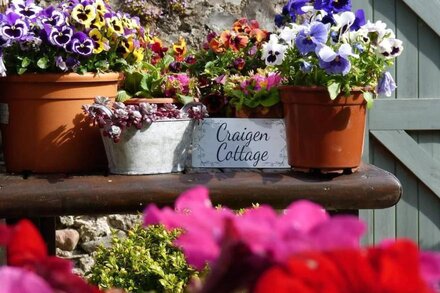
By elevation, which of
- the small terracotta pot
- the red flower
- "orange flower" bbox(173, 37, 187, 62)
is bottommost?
the small terracotta pot

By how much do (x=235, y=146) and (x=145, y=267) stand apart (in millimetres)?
479

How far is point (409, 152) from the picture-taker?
3.72 m

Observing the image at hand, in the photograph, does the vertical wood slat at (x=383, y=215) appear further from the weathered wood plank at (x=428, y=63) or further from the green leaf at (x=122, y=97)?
the green leaf at (x=122, y=97)

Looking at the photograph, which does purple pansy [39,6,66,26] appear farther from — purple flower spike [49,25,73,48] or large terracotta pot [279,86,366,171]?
large terracotta pot [279,86,366,171]

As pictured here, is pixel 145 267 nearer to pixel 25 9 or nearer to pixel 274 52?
pixel 274 52

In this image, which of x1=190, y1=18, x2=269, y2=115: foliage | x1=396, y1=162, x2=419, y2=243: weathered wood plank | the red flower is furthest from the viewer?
x1=396, y1=162, x2=419, y2=243: weathered wood plank

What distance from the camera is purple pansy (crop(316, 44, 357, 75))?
216 centimetres

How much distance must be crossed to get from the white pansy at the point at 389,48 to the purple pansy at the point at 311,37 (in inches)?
6.9

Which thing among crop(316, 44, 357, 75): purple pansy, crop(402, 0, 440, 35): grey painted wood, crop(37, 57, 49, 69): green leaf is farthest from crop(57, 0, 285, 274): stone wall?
crop(316, 44, 357, 75): purple pansy

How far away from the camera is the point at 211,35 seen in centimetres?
280

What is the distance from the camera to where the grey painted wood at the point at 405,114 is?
12.1 ft

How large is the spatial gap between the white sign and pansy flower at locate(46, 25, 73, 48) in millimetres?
494

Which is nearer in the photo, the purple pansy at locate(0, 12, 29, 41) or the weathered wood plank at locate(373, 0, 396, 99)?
the purple pansy at locate(0, 12, 29, 41)

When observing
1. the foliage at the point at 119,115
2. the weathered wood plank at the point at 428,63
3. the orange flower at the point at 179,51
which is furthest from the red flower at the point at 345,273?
the weathered wood plank at the point at 428,63
